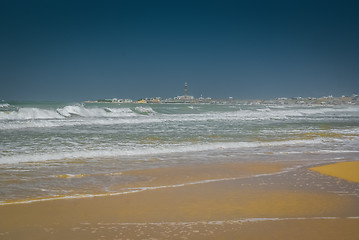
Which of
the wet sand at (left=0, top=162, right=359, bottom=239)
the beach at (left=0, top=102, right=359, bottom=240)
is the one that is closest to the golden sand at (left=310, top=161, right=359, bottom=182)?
the beach at (left=0, top=102, right=359, bottom=240)

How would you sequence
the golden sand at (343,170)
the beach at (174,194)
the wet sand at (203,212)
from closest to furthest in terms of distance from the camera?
the wet sand at (203,212) < the beach at (174,194) < the golden sand at (343,170)

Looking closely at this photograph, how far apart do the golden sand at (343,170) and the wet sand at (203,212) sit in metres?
0.59

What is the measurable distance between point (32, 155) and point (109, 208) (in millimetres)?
5380

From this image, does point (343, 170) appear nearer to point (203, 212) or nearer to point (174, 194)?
point (174, 194)

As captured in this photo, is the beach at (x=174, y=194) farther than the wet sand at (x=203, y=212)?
Yes

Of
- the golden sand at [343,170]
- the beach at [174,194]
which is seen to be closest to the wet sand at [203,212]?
the beach at [174,194]

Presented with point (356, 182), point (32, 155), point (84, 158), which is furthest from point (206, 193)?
point (32, 155)

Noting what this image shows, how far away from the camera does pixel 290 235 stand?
3.88 metres

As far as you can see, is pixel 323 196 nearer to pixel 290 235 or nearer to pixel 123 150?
pixel 290 235

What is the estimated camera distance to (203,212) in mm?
4719

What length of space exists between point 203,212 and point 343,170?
4.99m

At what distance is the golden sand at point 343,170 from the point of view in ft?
24.1

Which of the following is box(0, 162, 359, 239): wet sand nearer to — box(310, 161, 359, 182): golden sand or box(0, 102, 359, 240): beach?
box(0, 102, 359, 240): beach

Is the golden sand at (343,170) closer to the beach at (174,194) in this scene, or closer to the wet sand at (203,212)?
the beach at (174,194)
